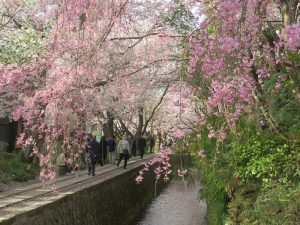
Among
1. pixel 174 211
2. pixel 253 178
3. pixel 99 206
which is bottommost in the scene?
pixel 174 211

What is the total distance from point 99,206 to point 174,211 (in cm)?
800

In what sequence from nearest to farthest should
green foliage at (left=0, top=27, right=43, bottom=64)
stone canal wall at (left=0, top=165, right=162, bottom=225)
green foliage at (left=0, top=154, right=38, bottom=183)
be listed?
stone canal wall at (left=0, top=165, right=162, bottom=225)
green foliage at (left=0, top=154, right=38, bottom=183)
green foliage at (left=0, top=27, right=43, bottom=64)

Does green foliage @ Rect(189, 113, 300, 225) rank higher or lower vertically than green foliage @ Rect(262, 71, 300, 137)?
lower

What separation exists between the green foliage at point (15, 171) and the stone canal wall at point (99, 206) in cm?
248

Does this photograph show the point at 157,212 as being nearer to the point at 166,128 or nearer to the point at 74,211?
→ the point at 74,211

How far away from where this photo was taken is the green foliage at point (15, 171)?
14.7 metres

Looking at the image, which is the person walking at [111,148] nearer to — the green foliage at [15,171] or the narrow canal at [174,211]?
the narrow canal at [174,211]

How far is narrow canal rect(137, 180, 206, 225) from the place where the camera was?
18.1 m

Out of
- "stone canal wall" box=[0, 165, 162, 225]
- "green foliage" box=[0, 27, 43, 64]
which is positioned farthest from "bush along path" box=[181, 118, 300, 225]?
"green foliage" box=[0, 27, 43, 64]

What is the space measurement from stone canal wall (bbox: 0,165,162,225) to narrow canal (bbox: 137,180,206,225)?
0.57 meters

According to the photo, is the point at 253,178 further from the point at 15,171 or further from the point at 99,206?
the point at 15,171

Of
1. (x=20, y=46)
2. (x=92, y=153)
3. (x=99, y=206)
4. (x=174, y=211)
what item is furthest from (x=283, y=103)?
(x=174, y=211)

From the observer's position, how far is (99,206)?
43.9 ft

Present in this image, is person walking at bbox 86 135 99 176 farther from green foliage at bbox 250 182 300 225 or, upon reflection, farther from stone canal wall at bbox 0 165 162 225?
green foliage at bbox 250 182 300 225
